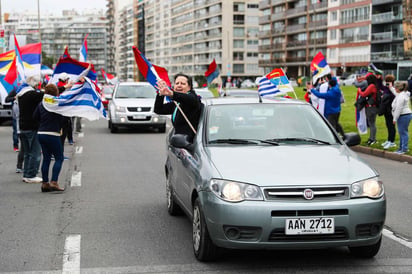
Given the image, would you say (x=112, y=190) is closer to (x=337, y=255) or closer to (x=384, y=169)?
(x=337, y=255)

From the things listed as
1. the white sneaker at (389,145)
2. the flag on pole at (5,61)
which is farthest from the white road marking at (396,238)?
the flag on pole at (5,61)

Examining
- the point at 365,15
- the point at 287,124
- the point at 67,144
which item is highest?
the point at 365,15

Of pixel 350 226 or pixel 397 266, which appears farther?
pixel 397 266

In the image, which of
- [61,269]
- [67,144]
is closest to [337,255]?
[61,269]

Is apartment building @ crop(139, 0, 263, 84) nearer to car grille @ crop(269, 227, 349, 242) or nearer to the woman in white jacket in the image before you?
the woman in white jacket

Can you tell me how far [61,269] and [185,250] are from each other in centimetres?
122

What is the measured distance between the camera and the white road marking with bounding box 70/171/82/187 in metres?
10.6

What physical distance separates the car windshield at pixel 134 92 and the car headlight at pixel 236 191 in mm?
18680

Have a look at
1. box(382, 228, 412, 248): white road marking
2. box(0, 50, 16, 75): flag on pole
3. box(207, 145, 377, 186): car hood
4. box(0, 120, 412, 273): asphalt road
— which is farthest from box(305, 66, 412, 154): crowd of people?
box(207, 145, 377, 186): car hood

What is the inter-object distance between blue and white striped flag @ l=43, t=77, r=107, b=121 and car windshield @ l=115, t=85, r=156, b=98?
1304cm

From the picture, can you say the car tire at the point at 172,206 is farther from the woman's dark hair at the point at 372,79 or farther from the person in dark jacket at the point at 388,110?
the woman's dark hair at the point at 372,79

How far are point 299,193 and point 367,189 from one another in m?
0.64

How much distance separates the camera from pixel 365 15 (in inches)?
3157

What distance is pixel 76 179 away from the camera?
11141 mm
